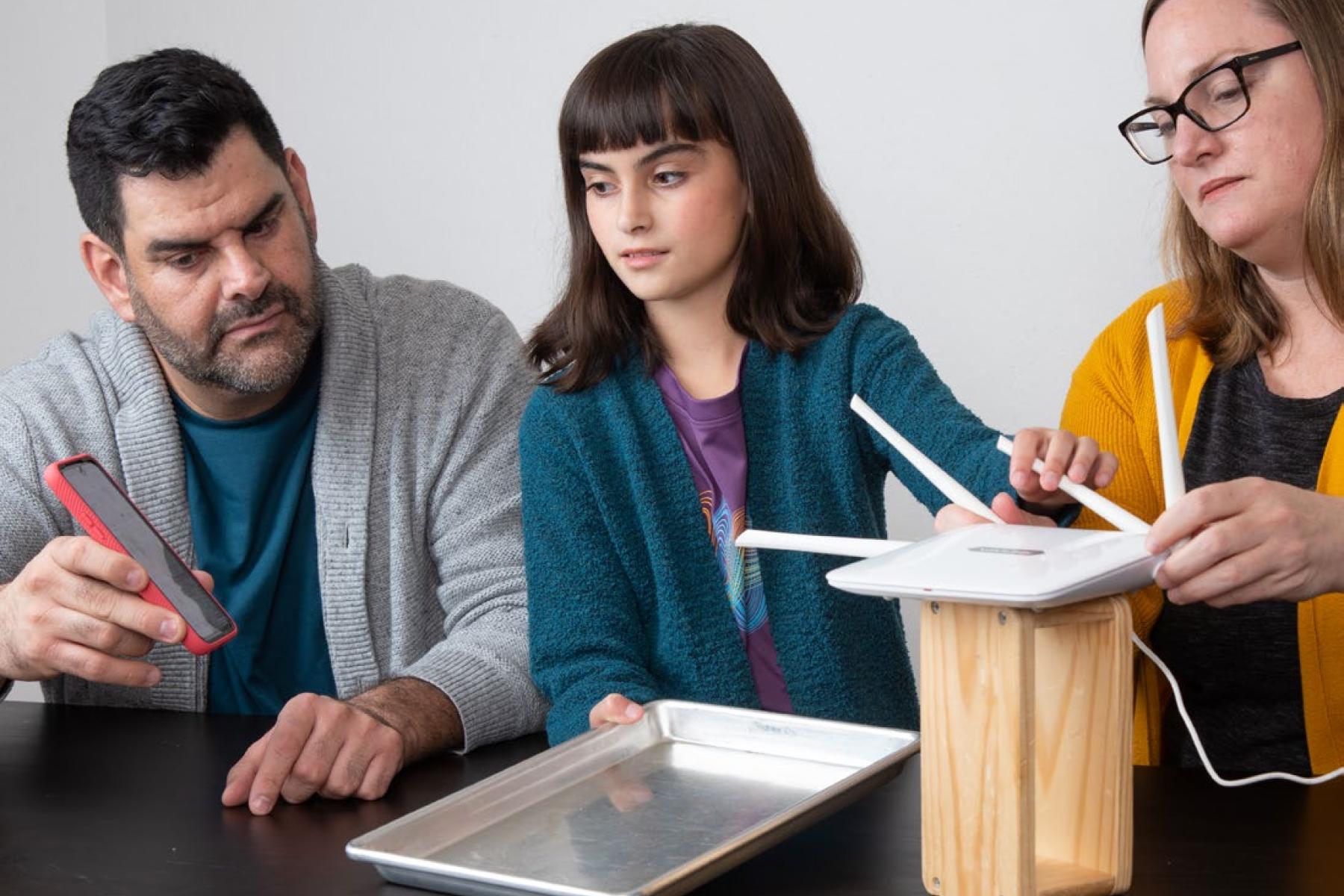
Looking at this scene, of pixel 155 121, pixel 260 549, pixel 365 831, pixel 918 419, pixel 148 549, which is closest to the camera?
pixel 365 831

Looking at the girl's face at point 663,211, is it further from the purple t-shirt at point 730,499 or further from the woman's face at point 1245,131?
the woman's face at point 1245,131

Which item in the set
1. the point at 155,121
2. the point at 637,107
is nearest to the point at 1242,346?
the point at 637,107

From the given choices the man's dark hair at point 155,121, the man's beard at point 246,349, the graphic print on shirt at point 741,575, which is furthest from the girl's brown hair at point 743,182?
the man's dark hair at point 155,121

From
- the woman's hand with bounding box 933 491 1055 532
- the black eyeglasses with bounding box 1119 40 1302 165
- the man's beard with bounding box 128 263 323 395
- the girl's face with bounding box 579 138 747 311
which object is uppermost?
the black eyeglasses with bounding box 1119 40 1302 165

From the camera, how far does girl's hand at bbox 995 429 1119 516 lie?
1095 mm

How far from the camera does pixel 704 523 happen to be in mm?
1573

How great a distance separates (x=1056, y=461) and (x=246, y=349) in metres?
1.02

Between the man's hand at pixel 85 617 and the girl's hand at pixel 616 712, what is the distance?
34cm

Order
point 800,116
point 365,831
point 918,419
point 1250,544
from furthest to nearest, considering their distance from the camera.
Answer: point 800,116 → point 918,419 → point 365,831 → point 1250,544

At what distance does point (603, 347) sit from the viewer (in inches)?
63.5

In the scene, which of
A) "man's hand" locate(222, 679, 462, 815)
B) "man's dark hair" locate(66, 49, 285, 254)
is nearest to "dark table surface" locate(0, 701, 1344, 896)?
"man's hand" locate(222, 679, 462, 815)

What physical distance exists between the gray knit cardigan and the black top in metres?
0.70

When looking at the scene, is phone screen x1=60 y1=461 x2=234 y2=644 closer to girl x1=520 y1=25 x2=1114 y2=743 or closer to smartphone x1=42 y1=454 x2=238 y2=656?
smartphone x1=42 y1=454 x2=238 y2=656

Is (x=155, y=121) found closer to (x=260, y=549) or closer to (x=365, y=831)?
(x=260, y=549)
